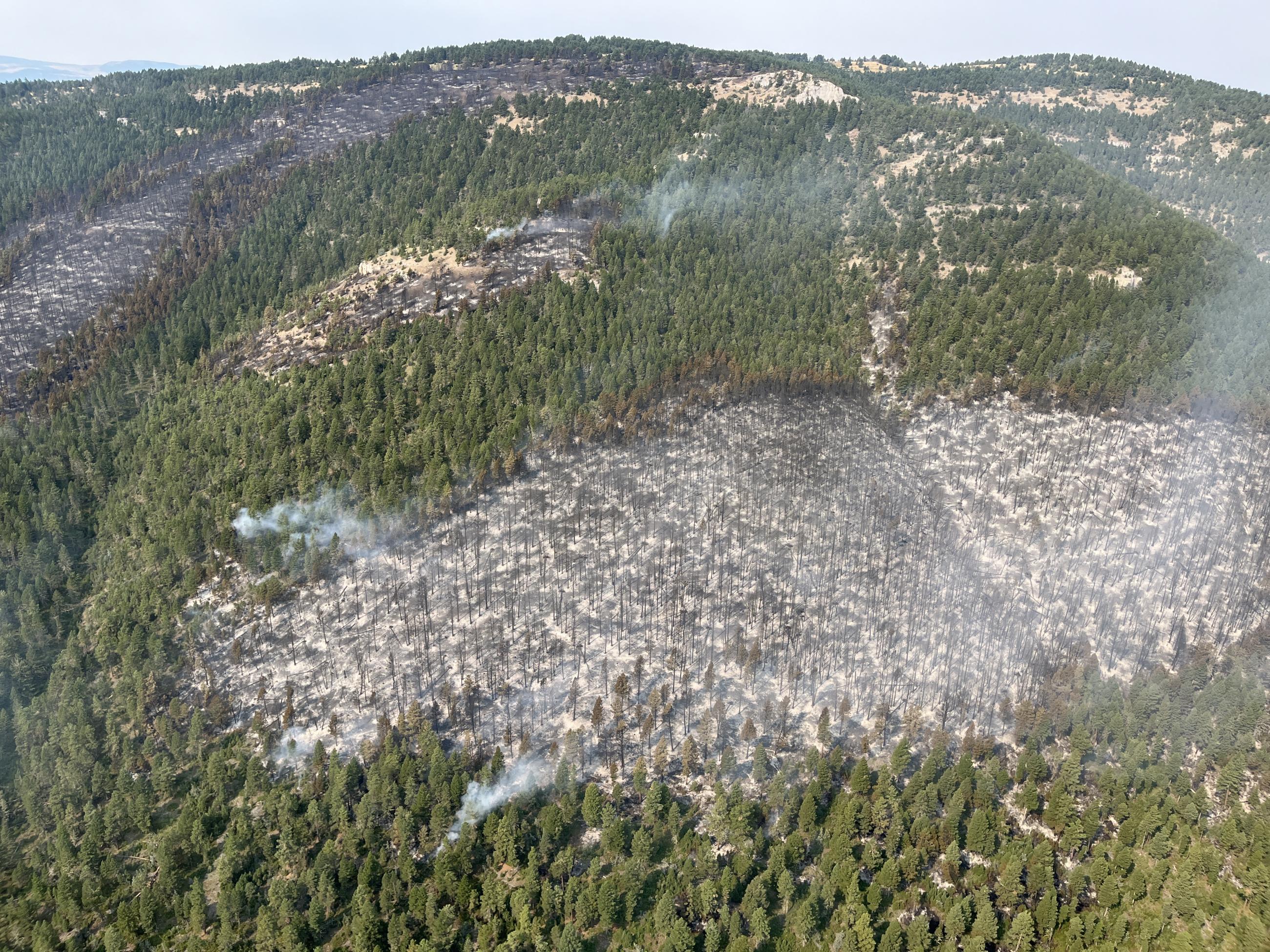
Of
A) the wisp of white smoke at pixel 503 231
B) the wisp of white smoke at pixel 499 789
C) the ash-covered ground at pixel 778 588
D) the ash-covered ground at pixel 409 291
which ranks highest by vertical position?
the wisp of white smoke at pixel 503 231

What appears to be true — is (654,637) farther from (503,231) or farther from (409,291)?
(503,231)

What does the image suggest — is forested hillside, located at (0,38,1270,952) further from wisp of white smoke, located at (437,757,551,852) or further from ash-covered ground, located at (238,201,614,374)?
ash-covered ground, located at (238,201,614,374)

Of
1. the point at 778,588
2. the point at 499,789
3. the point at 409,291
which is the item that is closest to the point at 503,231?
the point at 409,291

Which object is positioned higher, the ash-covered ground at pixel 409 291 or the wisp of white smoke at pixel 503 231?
the wisp of white smoke at pixel 503 231

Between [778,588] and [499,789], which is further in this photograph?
[778,588]

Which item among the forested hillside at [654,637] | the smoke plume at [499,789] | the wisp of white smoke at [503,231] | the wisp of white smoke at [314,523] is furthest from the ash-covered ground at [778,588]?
the wisp of white smoke at [503,231]

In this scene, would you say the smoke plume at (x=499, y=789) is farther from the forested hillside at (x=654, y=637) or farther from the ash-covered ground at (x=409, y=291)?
the ash-covered ground at (x=409, y=291)

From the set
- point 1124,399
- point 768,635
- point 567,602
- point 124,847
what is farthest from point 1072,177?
point 124,847

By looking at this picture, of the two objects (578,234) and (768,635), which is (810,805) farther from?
(578,234)
